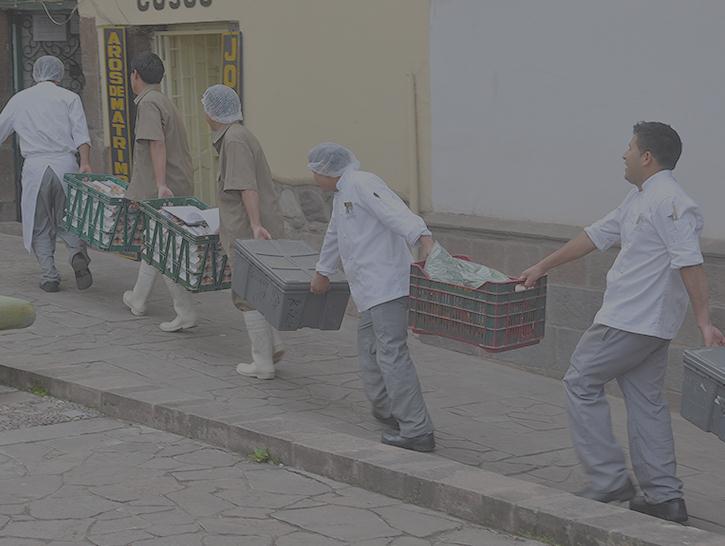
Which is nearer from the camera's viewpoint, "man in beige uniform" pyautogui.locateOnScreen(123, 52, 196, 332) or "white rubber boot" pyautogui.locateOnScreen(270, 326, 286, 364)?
"white rubber boot" pyautogui.locateOnScreen(270, 326, 286, 364)

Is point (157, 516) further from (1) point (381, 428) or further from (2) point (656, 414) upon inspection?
(2) point (656, 414)

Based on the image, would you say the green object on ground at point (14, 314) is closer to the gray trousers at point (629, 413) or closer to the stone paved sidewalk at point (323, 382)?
the stone paved sidewalk at point (323, 382)

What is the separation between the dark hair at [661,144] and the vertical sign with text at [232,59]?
5.66m

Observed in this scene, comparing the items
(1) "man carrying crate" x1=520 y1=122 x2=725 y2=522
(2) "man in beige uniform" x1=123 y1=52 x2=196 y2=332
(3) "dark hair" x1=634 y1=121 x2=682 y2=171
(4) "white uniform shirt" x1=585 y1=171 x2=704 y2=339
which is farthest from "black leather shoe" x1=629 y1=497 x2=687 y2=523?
(2) "man in beige uniform" x1=123 y1=52 x2=196 y2=332

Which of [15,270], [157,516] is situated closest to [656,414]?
[157,516]

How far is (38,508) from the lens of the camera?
5.92m

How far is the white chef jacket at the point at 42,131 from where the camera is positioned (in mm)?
10500

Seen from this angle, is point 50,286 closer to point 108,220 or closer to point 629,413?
point 108,220

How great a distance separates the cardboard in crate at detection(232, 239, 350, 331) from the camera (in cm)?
723

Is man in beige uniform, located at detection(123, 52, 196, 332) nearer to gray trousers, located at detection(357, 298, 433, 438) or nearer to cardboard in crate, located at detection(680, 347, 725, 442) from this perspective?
gray trousers, located at detection(357, 298, 433, 438)

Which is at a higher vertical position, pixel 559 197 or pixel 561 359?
pixel 559 197

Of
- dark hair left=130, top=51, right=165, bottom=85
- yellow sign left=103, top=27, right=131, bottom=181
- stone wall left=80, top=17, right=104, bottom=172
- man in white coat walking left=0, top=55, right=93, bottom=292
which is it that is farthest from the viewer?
stone wall left=80, top=17, right=104, bottom=172

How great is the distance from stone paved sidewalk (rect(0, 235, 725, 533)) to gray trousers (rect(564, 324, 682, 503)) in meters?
0.36

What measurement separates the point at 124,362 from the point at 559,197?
2.89m
